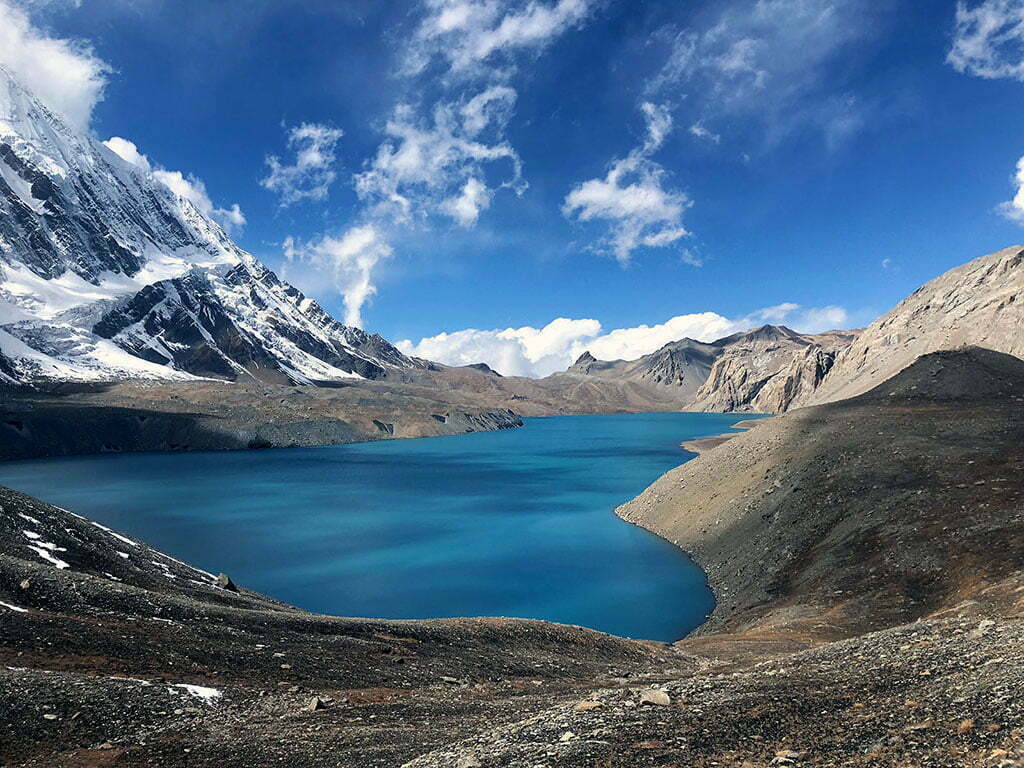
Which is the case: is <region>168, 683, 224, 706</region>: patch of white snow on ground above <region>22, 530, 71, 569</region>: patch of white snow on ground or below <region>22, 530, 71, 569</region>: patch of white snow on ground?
below

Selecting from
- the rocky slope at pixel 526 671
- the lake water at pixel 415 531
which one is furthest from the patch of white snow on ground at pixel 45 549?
the lake water at pixel 415 531

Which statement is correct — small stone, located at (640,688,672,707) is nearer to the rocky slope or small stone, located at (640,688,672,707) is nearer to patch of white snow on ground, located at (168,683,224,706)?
the rocky slope

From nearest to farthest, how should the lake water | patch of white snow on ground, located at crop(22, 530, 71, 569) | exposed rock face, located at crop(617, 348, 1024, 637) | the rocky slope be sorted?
the rocky slope, patch of white snow on ground, located at crop(22, 530, 71, 569), exposed rock face, located at crop(617, 348, 1024, 637), the lake water

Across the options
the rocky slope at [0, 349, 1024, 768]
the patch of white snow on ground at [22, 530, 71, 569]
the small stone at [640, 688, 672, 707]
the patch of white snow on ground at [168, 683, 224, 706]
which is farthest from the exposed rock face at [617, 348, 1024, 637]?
the patch of white snow on ground at [22, 530, 71, 569]

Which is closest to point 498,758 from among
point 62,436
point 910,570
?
point 910,570

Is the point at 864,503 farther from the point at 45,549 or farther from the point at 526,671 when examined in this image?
the point at 45,549

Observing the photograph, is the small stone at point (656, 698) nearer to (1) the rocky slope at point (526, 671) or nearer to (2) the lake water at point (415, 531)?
(1) the rocky slope at point (526, 671)
